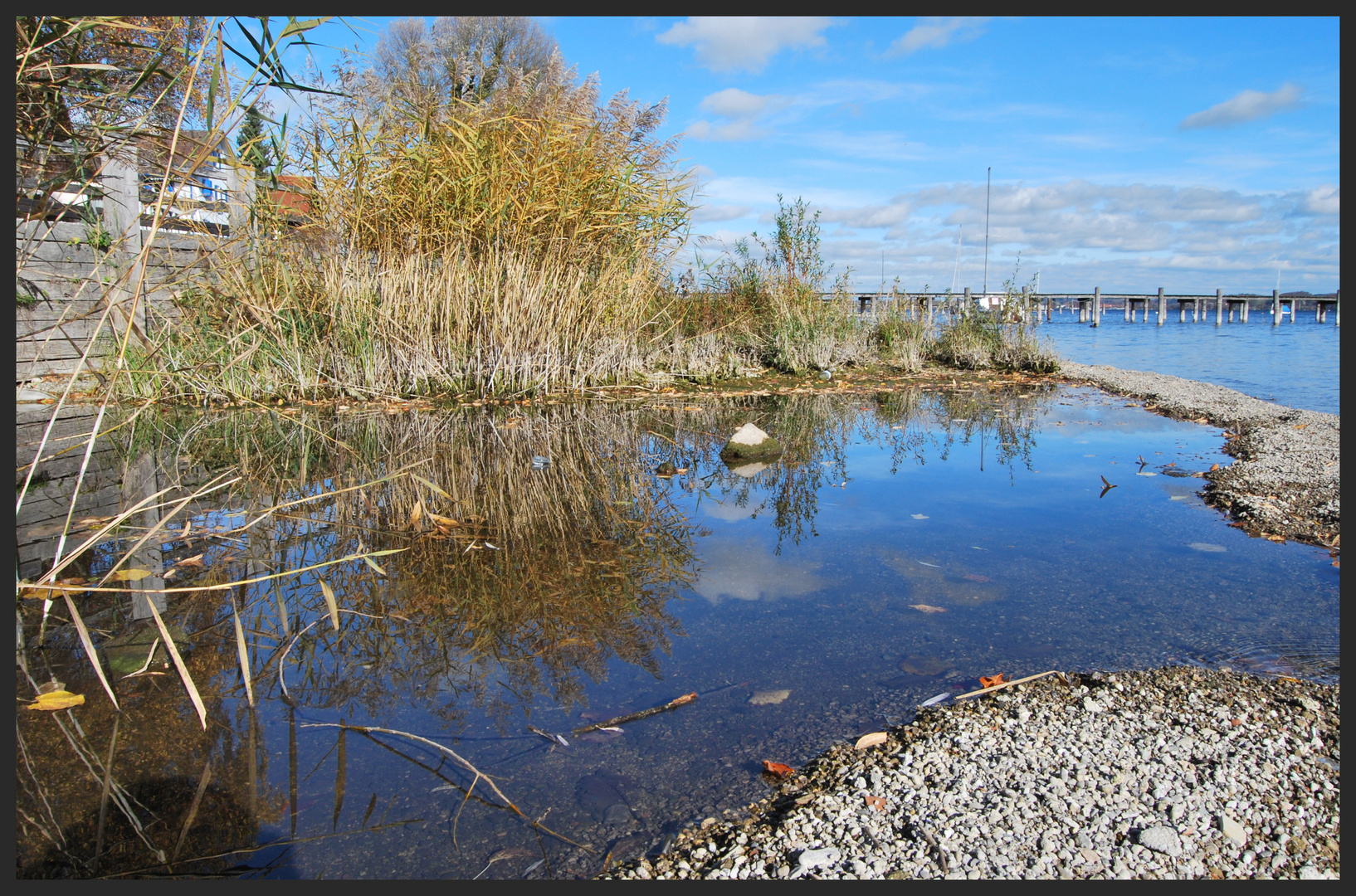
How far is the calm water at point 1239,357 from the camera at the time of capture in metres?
10.8

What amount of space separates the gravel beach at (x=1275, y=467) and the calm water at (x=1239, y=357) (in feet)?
2.02

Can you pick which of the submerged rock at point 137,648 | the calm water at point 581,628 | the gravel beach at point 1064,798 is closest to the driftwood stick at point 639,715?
the calm water at point 581,628

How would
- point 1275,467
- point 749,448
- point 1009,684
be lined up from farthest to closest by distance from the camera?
point 749,448
point 1275,467
point 1009,684

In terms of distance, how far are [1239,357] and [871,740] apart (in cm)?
2003

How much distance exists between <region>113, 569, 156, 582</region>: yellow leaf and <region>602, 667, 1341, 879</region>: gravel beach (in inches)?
90.6

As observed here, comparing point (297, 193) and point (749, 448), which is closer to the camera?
point (749, 448)

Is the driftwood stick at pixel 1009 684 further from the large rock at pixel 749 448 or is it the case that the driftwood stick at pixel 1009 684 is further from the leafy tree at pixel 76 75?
the large rock at pixel 749 448

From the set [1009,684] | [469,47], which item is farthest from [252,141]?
[469,47]

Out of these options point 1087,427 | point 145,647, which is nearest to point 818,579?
point 145,647

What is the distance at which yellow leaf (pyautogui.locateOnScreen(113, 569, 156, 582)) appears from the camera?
8.81 feet

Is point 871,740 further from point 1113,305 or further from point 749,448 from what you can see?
point 1113,305

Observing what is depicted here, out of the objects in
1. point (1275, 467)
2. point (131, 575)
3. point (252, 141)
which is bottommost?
point (131, 575)

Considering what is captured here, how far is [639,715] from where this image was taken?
1880mm

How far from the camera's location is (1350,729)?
5.67ft
